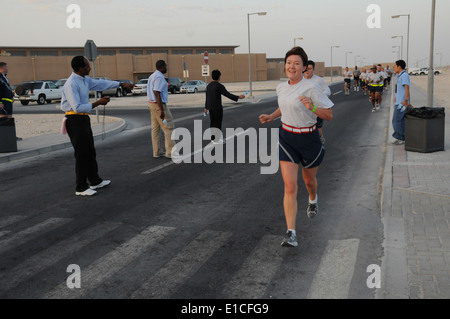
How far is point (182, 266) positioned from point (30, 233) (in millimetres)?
2194

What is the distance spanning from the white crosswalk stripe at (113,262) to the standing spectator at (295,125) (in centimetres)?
148

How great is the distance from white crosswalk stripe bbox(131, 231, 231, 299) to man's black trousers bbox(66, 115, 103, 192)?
109 inches

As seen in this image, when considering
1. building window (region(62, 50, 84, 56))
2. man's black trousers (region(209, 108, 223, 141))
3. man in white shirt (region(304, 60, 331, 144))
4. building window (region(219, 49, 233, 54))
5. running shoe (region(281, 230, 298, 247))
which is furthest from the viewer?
building window (region(219, 49, 233, 54))

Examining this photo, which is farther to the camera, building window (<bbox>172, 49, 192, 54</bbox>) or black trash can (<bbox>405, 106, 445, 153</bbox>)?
building window (<bbox>172, 49, 192, 54</bbox>)

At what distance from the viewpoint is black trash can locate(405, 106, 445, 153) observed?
9.16 meters

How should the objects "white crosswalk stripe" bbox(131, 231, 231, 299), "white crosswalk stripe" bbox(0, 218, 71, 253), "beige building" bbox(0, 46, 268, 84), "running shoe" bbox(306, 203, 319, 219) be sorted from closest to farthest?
"white crosswalk stripe" bbox(131, 231, 231, 299), "white crosswalk stripe" bbox(0, 218, 71, 253), "running shoe" bbox(306, 203, 319, 219), "beige building" bbox(0, 46, 268, 84)

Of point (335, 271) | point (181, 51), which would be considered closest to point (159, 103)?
point (335, 271)

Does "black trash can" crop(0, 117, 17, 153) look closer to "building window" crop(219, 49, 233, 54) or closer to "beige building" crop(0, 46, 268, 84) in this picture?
"beige building" crop(0, 46, 268, 84)

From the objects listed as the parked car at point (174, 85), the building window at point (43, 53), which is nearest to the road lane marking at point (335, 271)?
the parked car at point (174, 85)

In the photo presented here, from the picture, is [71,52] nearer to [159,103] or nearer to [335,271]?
[159,103]

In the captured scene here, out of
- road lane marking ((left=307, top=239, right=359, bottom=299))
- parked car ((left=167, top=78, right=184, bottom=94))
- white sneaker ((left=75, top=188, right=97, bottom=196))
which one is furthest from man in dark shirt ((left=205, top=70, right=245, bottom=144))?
parked car ((left=167, top=78, right=184, bottom=94))

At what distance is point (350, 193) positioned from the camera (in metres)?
6.88
